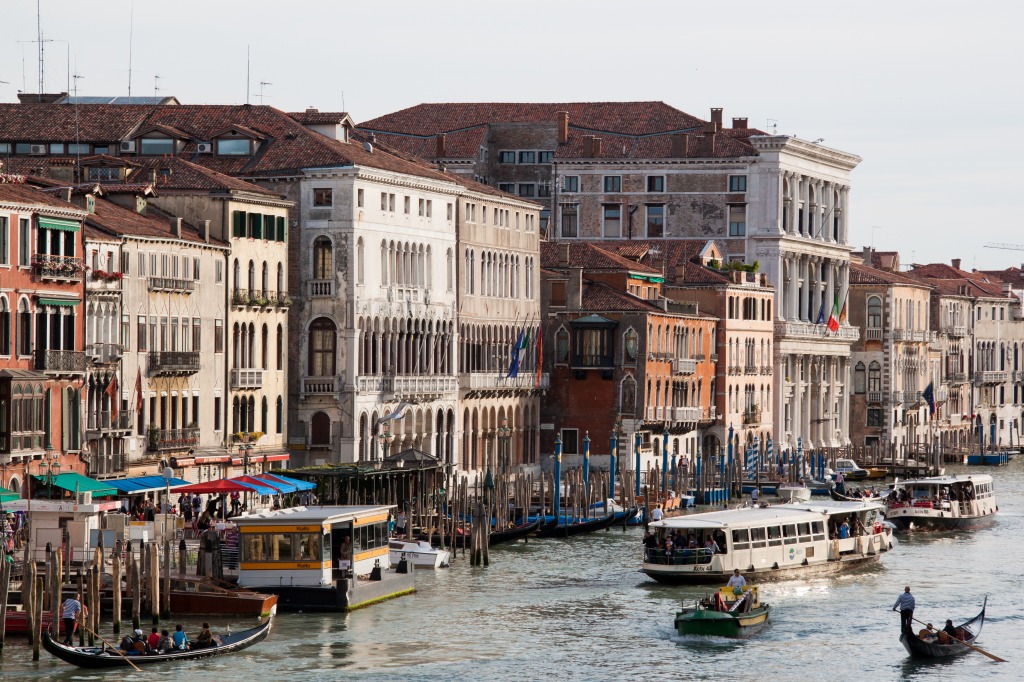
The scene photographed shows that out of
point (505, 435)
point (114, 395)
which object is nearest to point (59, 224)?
point (114, 395)

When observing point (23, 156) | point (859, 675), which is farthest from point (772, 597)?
point (23, 156)

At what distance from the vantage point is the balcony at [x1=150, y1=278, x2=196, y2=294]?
5075 centimetres

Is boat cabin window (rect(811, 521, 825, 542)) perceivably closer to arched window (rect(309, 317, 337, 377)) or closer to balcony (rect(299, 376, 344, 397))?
balcony (rect(299, 376, 344, 397))

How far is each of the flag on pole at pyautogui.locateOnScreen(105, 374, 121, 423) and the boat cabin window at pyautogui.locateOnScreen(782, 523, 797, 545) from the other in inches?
524

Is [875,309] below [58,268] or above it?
above

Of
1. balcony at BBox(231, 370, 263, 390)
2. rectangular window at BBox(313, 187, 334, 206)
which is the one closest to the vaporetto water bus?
balcony at BBox(231, 370, 263, 390)

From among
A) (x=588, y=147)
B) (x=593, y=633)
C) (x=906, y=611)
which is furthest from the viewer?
(x=588, y=147)

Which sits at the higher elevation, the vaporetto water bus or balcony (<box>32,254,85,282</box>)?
balcony (<box>32,254,85,282</box>)

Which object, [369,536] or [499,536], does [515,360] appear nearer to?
[499,536]

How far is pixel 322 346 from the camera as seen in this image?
193 feet

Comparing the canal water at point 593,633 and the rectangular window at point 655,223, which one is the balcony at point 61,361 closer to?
the canal water at point 593,633

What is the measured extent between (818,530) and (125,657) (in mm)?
18507

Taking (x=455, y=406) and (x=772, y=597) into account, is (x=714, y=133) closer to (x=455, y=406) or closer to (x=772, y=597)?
(x=455, y=406)

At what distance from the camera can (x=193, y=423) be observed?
5262 cm
